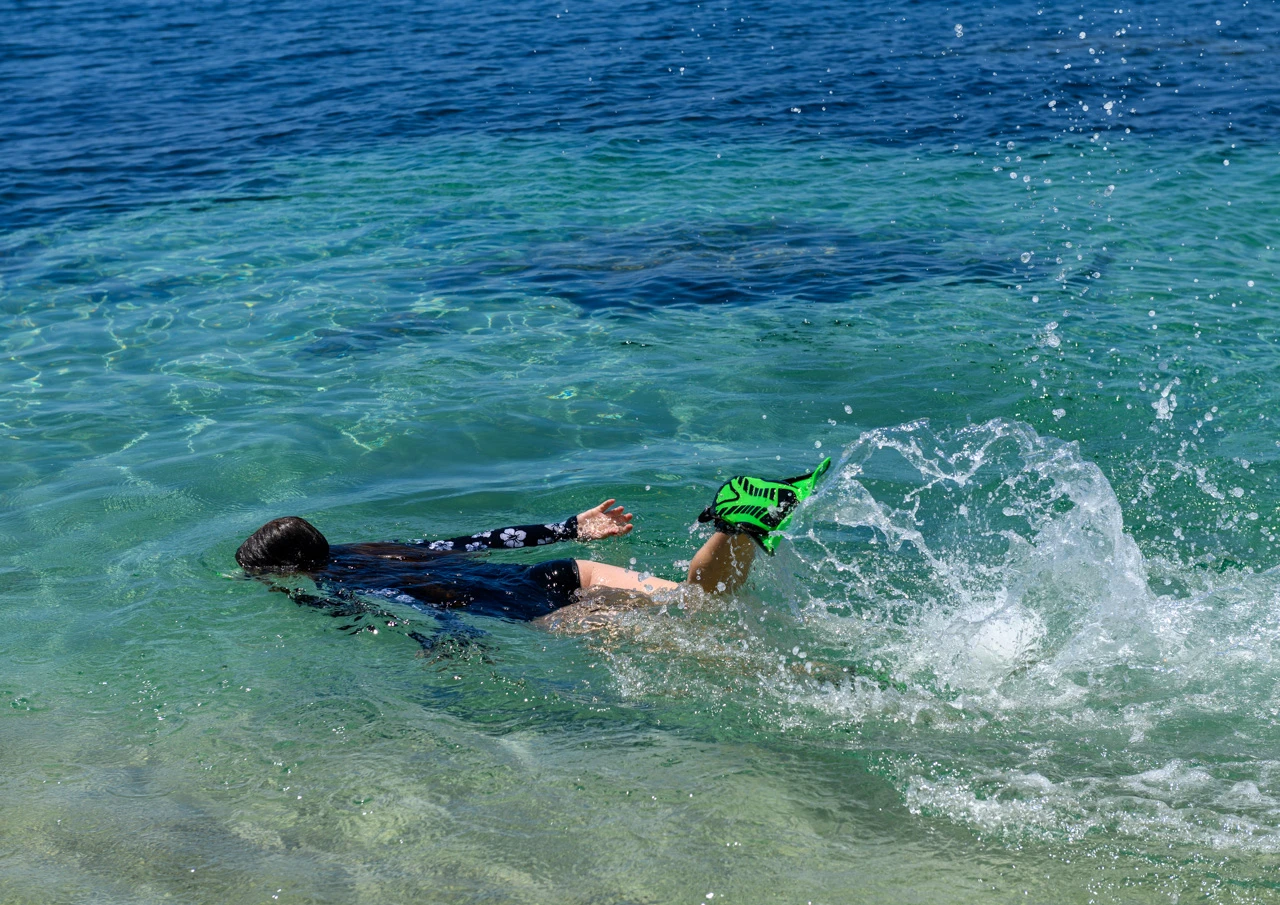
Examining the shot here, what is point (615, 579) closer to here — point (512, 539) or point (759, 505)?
point (512, 539)

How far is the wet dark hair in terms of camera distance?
6.27 m

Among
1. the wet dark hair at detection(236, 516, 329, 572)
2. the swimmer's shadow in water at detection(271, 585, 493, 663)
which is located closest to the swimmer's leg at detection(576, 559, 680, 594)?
the swimmer's shadow in water at detection(271, 585, 493, 663)

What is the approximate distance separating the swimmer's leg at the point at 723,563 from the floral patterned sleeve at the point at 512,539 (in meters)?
1.00

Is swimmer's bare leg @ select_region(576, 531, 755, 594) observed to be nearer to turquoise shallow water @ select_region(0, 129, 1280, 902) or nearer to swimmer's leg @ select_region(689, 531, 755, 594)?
swimmer's leg @ select_region(689, 531, 755, 594)

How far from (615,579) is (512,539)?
66 centimetres

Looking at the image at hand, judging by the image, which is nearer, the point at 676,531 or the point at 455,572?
the point at 455,572

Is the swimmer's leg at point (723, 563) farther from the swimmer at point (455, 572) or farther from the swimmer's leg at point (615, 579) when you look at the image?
the swimmer's leg at point (615, 579)

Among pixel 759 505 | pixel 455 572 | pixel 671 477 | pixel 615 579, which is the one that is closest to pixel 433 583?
pixel 455 572

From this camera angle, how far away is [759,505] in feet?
18.2

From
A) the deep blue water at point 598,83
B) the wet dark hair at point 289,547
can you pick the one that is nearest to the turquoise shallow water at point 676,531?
the wet dark hair at point 289,547

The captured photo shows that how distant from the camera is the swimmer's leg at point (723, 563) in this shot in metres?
5.77

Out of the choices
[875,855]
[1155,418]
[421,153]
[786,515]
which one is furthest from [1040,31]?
[875,855]

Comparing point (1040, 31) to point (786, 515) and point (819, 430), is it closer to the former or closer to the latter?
point (819, 430)

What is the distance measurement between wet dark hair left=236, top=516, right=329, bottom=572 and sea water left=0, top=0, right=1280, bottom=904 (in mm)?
365
